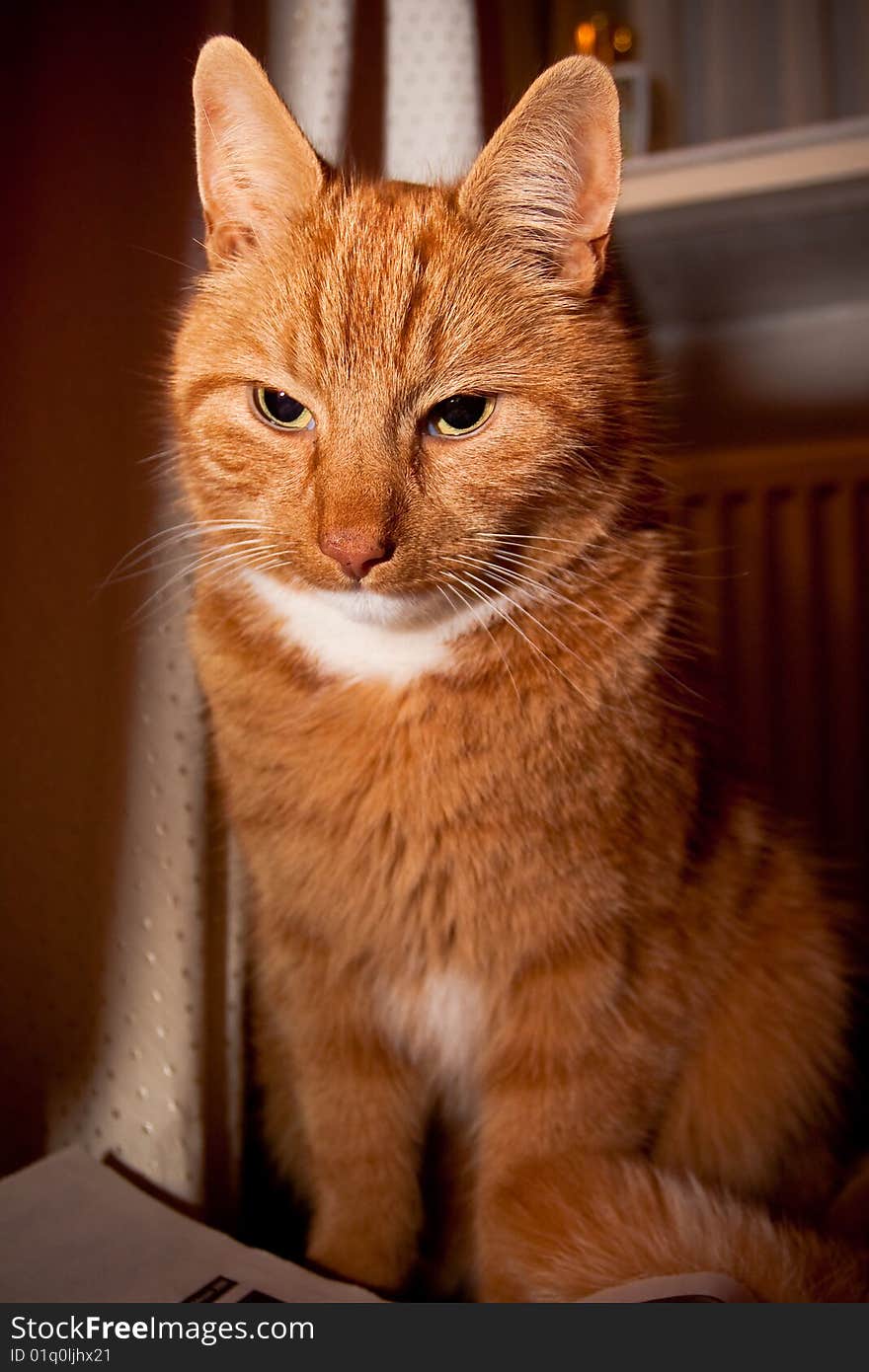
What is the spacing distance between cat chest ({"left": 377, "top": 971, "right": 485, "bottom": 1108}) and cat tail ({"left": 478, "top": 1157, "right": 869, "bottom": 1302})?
5.7 inches

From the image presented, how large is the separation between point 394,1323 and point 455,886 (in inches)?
12.4

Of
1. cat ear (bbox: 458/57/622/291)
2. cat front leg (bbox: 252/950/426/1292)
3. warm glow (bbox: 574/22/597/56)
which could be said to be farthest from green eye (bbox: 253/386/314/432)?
warm glow (bbox: 574/22/597/56)

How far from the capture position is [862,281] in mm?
1402

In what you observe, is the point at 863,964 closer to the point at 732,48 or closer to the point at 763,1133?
the point at 763,1133

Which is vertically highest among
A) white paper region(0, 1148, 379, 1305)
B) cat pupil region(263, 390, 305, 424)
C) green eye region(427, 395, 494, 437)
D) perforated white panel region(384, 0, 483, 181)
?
perforated white panel region(384, 0, 483, 181)

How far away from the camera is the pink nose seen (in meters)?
0.73

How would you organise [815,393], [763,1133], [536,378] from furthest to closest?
[815,393]
[763,1133]
[536,378]

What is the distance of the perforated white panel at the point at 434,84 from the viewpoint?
101 centimetres

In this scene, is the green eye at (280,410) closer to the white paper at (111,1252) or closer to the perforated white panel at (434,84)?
the perforated white panel at (434,84)

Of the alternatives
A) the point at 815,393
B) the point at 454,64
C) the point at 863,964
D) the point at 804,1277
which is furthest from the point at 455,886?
the point at 815,393

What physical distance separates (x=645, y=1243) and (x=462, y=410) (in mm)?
622

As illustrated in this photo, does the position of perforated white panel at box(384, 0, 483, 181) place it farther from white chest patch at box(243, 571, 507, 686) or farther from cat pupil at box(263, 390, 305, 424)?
white chest patch at box(243, 571, 507, 686)

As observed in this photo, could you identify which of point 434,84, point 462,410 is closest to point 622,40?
point 434,84

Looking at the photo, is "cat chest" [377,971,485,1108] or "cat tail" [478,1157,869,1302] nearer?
"cat tail" [478,1157,869,1302]
